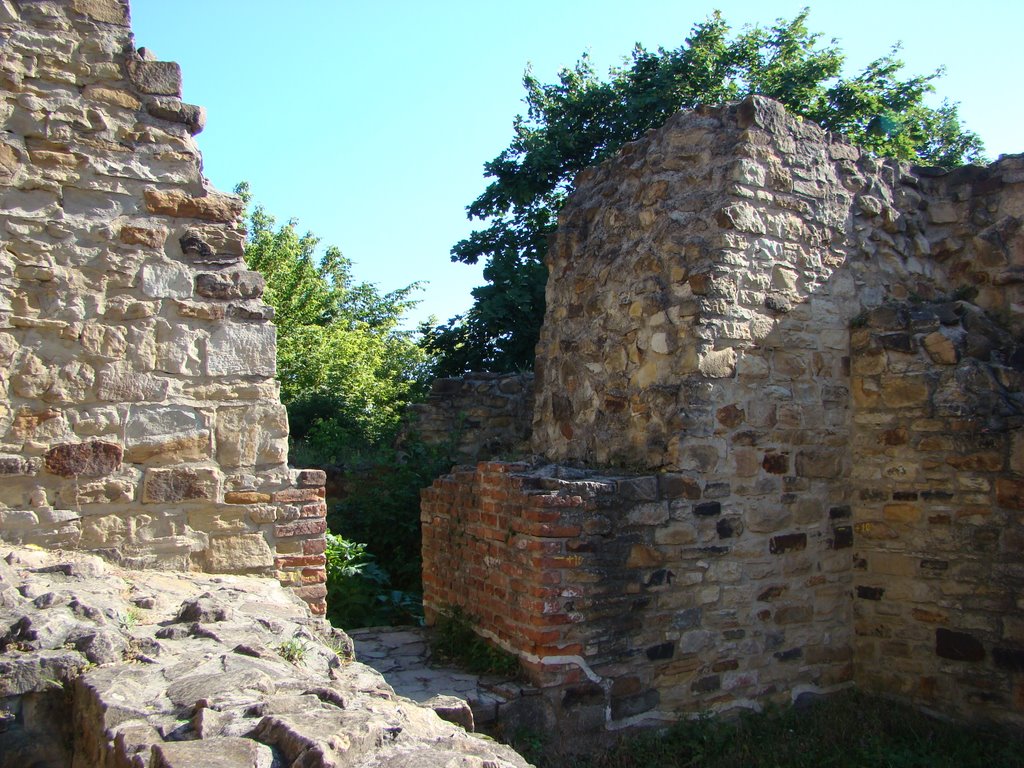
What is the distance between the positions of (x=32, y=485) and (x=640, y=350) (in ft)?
10.5

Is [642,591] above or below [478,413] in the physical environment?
below

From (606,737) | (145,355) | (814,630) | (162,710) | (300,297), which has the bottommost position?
(606,737)

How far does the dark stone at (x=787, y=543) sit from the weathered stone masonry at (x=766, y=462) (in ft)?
0.04

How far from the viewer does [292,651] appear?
108 inches

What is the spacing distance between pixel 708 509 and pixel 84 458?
3.06 m

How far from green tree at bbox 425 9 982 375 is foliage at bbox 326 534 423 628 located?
7038 mm

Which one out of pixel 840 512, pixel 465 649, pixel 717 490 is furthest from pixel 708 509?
pixel 465 649

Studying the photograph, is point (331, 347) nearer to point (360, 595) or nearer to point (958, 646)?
point (360, 595)

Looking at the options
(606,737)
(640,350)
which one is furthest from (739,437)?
(606,737)

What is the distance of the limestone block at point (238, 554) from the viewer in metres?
3.75

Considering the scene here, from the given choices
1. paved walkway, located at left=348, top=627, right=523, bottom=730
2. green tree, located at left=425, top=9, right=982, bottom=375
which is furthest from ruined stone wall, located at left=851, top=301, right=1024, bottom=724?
green tree, located at left=425, top=9, right=982, bottom=375

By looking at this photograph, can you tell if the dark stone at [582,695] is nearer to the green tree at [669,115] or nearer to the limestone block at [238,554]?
the limestone block at [238,554]

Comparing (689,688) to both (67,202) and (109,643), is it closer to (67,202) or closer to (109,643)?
(109,643)

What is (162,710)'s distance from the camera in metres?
2.15
